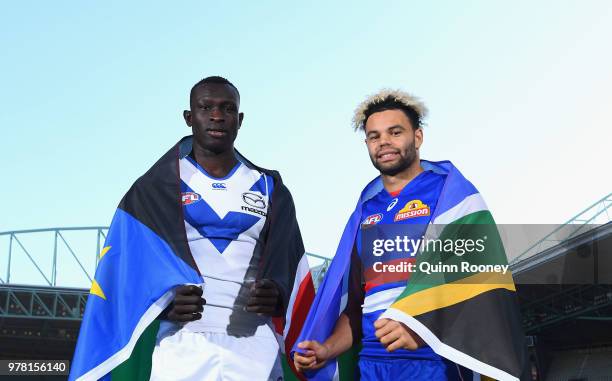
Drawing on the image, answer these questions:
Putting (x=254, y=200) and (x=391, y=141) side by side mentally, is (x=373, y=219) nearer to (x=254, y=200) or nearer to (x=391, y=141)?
(x=391, y=141)

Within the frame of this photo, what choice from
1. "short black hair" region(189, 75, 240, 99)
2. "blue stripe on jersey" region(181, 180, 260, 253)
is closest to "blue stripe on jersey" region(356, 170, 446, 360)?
"blue stripe on jersey" region(181, 180, 260, 253)

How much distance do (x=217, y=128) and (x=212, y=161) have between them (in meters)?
0.20

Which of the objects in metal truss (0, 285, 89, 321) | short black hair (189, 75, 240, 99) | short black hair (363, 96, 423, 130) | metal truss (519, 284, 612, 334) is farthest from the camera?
metal truss (0, 285, 89, 321)

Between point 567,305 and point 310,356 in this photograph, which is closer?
point 310,356

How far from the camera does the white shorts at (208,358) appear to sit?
3570 millimetres

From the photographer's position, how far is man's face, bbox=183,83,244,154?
406cm

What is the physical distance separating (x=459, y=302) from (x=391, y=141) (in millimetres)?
974

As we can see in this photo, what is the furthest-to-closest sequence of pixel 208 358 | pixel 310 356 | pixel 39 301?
pixel 39 301, pixel 208 358, pixel 310 356

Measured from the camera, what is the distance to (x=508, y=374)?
3.31 meters

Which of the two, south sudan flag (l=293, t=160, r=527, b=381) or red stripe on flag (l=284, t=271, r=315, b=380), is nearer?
south sudan flag (l=293, t=160, r=527, b=381)

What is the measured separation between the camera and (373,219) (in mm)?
4031

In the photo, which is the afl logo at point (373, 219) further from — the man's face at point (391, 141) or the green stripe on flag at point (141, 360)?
the green stripe on flag at point (141, 360)

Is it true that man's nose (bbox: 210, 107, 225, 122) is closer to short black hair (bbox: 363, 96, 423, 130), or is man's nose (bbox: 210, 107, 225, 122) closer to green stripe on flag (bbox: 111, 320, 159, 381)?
short black hair (bbox: 363, 96, 423, 130)

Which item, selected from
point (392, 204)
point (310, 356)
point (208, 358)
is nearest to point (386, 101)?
point (392, 204)
